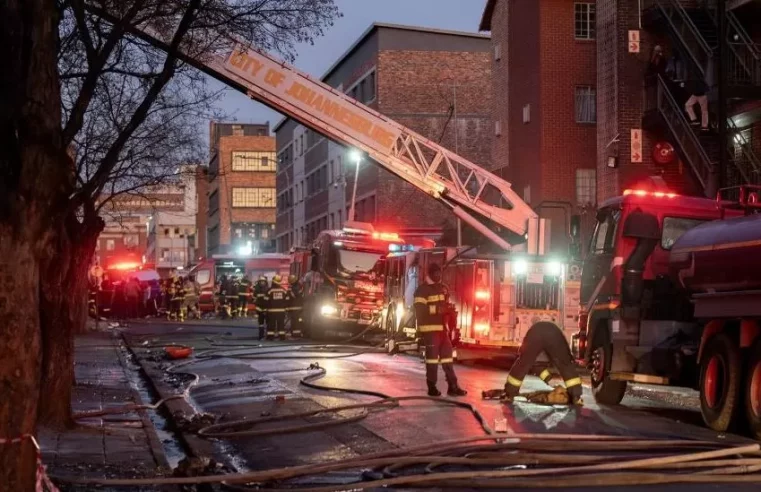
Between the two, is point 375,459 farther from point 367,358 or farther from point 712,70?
point 712,70

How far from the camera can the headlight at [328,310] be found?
31.5 metres

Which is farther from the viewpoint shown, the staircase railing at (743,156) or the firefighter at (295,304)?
the firefighter at (295,304)

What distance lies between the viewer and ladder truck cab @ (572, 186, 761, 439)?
12422mm

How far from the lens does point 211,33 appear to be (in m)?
16.7

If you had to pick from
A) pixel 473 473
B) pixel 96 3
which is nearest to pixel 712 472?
pixel 473 473

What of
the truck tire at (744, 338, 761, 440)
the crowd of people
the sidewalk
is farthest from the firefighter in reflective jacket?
the truck tire at (744, 338, 761, 440)

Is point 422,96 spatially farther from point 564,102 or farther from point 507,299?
point 507,299

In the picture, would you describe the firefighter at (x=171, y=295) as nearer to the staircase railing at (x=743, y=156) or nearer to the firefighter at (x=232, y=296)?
the firefighter at (x=232, y=296)

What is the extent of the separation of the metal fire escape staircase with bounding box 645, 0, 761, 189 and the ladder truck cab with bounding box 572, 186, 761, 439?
40.9 feet

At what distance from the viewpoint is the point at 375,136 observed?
25844 mm

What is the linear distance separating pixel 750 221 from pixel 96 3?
328 inches

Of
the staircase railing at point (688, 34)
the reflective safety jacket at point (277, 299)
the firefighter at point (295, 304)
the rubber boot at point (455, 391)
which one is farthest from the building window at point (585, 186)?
the rubber boot at point (455, 391)

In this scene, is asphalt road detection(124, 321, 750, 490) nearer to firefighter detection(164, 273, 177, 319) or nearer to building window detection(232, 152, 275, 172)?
firefighter detection(164, 273, 177, 319)

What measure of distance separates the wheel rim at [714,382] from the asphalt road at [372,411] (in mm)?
353
